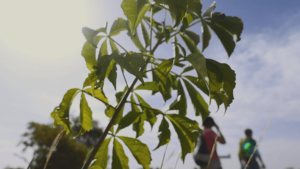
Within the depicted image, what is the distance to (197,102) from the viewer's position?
50.2 inches

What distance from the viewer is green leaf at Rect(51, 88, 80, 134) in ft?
3.19

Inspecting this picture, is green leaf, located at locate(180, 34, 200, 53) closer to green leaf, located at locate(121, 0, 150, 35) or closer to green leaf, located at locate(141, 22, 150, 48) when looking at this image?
green leaf, located at locate(141, 22, 150, 48)

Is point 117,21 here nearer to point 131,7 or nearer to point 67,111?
point 131,7

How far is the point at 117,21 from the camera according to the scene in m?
1.17

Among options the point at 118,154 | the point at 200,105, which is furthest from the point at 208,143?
the point at 118,154

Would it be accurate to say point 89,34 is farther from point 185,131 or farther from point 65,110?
point 185,131

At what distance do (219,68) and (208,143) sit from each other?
11.1 feet

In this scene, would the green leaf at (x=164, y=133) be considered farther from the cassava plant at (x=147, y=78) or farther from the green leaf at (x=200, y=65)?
the green leaf at (x=200, y=65)

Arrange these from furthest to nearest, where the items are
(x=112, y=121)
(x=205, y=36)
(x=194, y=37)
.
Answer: (x=194, y=37) < (x=205, y=36) < (x=112, y=121)

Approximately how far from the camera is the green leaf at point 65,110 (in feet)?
3.19

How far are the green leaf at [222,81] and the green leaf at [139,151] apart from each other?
410 mm

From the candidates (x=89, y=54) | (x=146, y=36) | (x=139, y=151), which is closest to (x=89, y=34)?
(x=89, y=54)

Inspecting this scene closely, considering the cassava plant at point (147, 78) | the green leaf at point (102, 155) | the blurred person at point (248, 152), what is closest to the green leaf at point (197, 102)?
the cassava plant at point (147, 78)

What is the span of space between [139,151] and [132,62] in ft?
1.45
